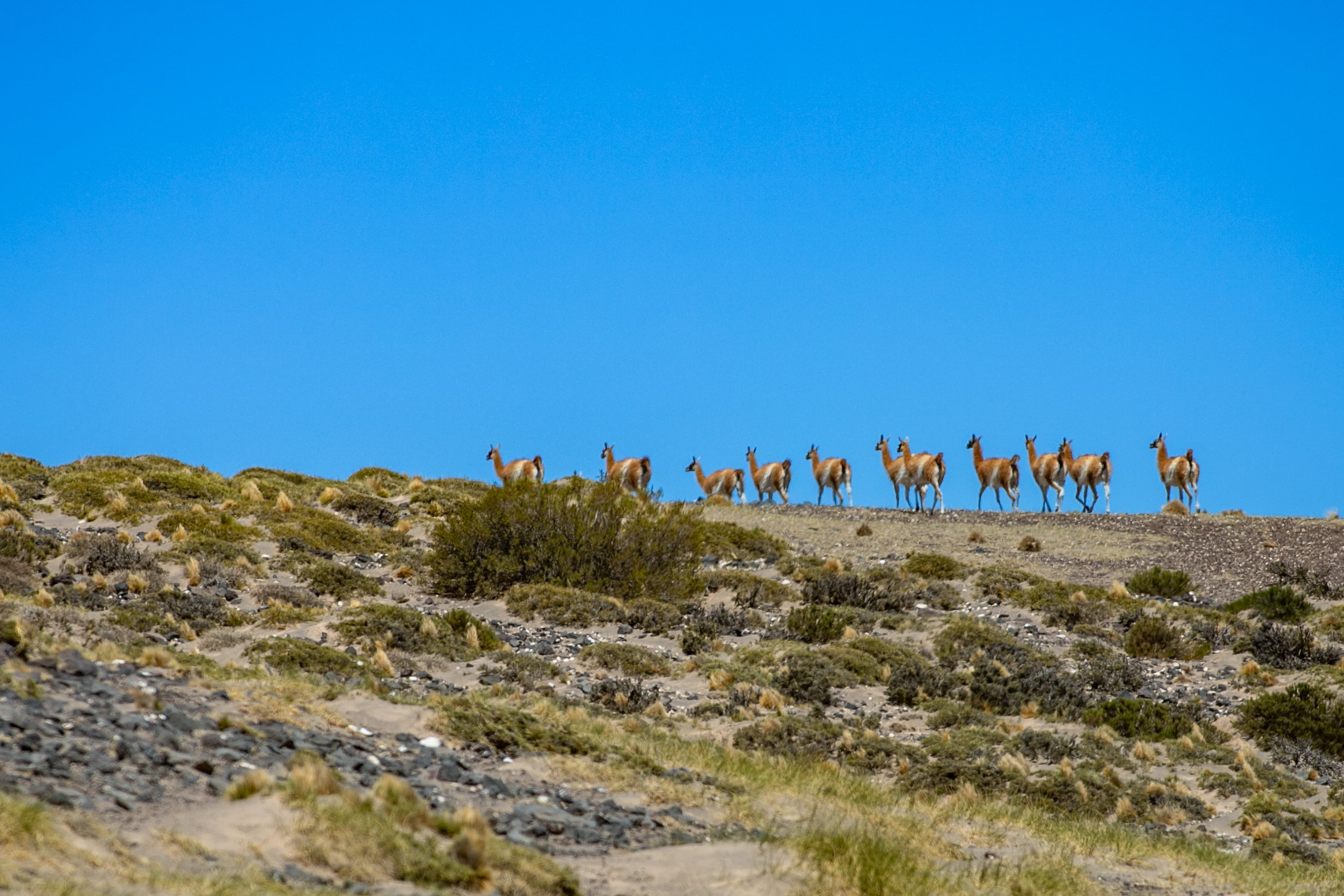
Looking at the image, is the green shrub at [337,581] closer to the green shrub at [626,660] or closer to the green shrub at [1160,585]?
the green shrub at [626,660]

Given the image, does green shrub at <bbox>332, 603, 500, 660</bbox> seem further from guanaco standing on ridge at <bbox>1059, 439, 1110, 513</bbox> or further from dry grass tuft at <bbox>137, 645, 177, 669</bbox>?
guanaco standing on ridge at <bbox>1059, 439, 1110, 513</bbox>

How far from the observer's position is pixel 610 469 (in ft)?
141

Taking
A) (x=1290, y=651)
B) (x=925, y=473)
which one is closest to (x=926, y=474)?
(x=925, y=473)

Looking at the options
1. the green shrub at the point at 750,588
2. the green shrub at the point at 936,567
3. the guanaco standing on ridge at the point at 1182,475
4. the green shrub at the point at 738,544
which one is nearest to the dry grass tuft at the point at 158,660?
the green shrub at the point at 750,588

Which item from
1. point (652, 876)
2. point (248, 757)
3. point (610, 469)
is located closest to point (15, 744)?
point (248, 757)

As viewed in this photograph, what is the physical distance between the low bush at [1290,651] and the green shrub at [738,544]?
9381 millimetres

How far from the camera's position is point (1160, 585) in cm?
2572

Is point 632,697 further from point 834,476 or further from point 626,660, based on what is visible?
point 834,476

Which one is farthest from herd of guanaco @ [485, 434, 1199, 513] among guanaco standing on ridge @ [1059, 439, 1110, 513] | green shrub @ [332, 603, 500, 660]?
green shrub @ [332, 603, 500, 660]

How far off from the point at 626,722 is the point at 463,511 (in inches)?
387

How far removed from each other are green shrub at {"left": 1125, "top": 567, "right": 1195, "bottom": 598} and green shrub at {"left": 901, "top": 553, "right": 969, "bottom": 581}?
139 inches

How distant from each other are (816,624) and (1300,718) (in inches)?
270

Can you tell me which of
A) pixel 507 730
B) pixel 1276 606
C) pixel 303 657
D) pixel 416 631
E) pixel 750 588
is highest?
pixel 1276 606

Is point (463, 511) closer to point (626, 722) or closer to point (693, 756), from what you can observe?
point (626, 722)
